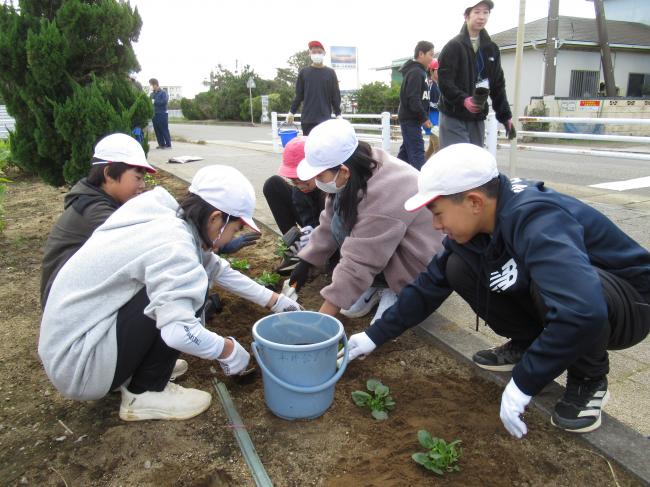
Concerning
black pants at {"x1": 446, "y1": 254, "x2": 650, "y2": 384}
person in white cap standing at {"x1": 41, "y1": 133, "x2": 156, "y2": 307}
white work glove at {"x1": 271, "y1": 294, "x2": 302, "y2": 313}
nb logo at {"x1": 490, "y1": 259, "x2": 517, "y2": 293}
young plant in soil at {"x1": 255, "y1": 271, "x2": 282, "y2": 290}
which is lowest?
young plant in soil at {"x1": 255, "y1": 271, "x2": 282, "y2": 290}

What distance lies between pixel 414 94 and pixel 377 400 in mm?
4324

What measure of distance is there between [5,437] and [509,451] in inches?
76.4

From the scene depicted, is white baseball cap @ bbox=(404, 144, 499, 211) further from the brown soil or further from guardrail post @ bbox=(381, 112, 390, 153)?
guardrail post @ bbox=(381, 112, 390, 153)

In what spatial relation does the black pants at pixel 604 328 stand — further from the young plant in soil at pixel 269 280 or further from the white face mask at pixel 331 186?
the young plant in soil at pixel 269 280

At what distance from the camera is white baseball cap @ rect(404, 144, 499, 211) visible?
1.69 metres

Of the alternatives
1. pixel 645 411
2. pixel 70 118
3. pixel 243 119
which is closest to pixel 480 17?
pixel 645 411

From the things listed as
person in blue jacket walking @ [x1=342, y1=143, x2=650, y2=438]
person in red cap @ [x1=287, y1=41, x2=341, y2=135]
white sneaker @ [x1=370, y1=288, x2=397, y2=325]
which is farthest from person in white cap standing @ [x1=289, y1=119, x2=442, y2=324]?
person in red cap @ [x1=287, y1=41, x2=341, y2=135]

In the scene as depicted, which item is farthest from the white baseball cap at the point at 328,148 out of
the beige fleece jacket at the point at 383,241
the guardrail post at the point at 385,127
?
the guardrail post at the point at 385,127

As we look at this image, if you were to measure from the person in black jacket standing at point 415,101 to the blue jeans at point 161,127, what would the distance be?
799 cm

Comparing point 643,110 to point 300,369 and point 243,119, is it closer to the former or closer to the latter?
point 300,369

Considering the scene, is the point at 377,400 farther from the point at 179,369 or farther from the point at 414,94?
the point at 414,94

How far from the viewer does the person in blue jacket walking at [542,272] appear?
151 centimetres

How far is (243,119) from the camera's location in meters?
34.7

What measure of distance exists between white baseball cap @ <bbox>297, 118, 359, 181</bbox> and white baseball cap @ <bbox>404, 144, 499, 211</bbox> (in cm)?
76
